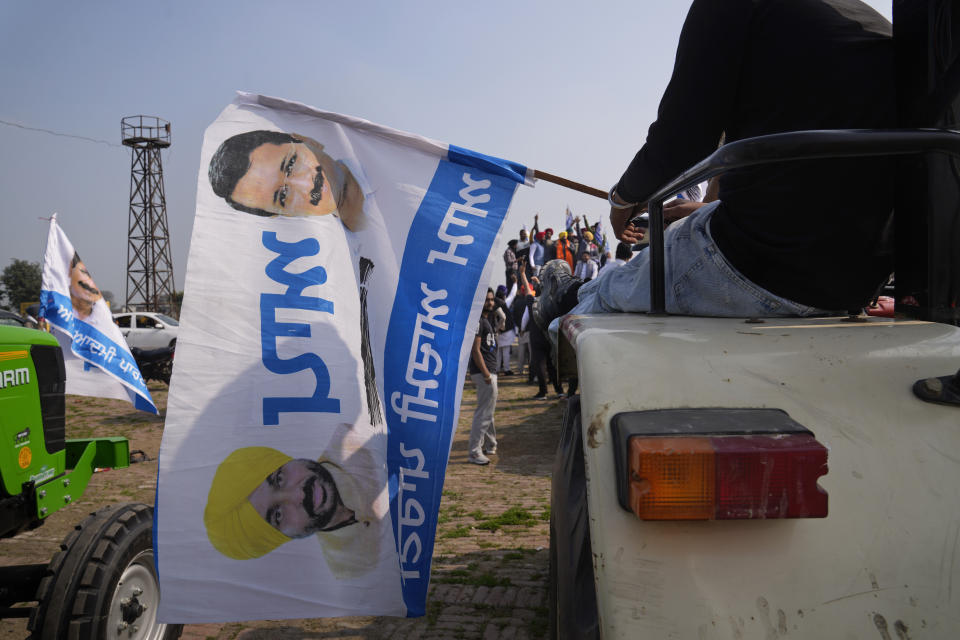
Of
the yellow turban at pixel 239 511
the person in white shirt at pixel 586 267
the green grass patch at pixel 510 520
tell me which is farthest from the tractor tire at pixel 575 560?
the person in white shirt at pixel 586 267

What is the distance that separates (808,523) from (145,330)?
2232 centimetres

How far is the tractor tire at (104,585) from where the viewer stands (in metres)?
2.47

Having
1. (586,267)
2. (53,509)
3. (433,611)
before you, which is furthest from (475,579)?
(586,267)

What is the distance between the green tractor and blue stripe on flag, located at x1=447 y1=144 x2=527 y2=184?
7.23 feet

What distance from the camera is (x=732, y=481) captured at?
89 centimetres

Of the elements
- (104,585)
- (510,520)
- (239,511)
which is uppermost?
(239,511)

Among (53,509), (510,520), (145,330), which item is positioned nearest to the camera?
(53,509)

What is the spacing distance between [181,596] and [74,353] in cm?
621

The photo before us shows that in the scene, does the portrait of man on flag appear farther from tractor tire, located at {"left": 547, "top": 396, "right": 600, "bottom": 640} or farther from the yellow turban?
tractor tire, located at {"left": 547, "top": 396, "right": 600, "bottom": 640}

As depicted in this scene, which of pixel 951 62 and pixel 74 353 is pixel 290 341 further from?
pixel 74 353

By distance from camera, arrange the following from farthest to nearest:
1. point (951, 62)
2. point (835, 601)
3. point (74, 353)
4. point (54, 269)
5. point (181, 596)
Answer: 1. point (54, 269)
2. point (74, 353)
3. point (181, 596)
4. point (951, 62)
5. point (835, 601)

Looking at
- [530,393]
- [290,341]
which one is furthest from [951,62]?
[530,393]

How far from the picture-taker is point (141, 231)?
42.1 metres

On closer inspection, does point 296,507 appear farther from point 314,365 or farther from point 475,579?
point 475,579
